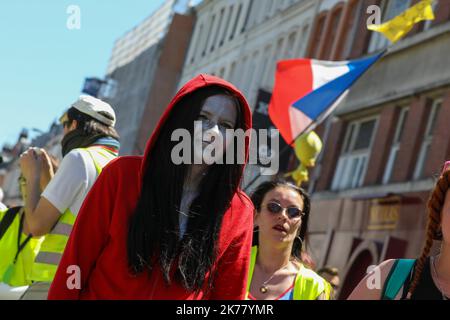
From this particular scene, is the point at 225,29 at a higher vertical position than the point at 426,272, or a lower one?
higher

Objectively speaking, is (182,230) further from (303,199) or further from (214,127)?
(303,199)

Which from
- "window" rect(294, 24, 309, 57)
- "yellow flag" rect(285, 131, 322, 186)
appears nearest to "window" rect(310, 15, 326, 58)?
"window" rect(294, 24, 309, 57)

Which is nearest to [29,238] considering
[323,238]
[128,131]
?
[323,238]

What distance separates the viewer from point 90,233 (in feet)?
14.4

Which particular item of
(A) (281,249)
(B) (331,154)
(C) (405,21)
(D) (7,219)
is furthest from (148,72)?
(A) (281,249)

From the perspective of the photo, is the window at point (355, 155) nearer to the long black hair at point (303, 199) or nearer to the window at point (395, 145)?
the window at point (395, 145)

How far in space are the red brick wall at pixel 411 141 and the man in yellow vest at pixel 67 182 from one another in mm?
16703

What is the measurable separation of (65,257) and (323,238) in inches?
906

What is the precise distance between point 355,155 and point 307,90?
366 inches

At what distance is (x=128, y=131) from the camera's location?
63.2m

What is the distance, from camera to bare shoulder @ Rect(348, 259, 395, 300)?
4.25 meters

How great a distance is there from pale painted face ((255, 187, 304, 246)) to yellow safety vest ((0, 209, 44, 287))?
1424 mm

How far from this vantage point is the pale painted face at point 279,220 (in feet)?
23.5

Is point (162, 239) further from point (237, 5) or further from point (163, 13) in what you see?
point (163, 13)
